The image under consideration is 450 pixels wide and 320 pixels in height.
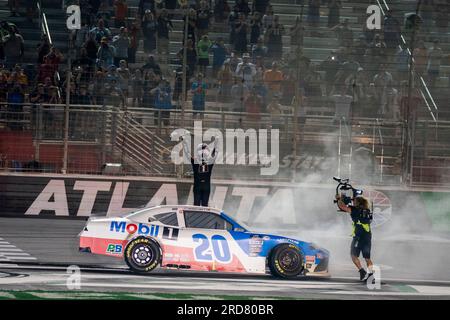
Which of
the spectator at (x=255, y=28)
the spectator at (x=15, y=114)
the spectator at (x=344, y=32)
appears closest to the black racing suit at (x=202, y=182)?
the spectator at (x=15, y=114)

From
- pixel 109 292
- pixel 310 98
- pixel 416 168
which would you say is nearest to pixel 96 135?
pixel 310 98

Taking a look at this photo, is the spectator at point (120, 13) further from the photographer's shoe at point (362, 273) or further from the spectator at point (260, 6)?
the photographer's shoe at point (362, 273)

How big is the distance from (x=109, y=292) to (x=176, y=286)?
1.25 metres

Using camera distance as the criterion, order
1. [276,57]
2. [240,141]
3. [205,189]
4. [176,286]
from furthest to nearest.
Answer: [276,57], [240,141], [205,189], [176,286]

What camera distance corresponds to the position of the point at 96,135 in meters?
22.1

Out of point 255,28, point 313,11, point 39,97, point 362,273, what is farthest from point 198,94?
point 362,273

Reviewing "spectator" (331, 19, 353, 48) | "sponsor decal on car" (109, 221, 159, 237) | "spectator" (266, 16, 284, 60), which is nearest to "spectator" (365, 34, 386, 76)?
"spectator" (331, 19, 353, 48)

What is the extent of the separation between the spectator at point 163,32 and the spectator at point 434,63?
6.31 metres

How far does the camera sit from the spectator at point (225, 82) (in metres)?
23.3

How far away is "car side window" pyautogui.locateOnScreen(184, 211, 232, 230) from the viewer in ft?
51.2
